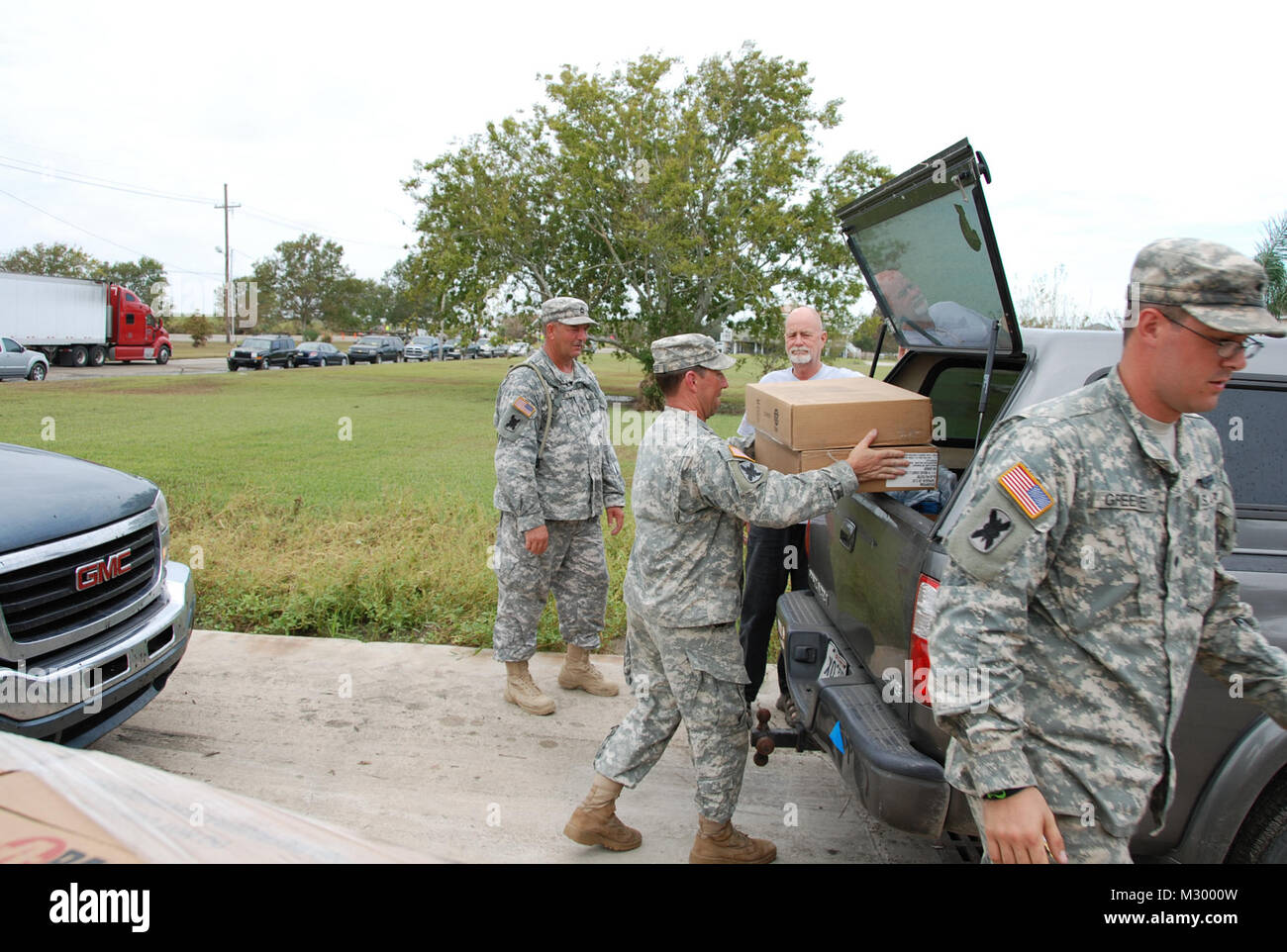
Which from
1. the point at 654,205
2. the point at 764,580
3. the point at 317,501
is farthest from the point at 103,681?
the point at 654,205

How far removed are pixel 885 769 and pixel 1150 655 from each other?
0.82 metres

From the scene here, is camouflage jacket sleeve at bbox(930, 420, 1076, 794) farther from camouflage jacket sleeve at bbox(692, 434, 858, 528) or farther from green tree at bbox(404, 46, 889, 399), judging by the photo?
green tree at bbox(404, 46, 889, 399)

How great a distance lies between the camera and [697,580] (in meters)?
2.78

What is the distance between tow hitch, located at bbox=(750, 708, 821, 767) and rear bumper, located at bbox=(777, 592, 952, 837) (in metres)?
0.10

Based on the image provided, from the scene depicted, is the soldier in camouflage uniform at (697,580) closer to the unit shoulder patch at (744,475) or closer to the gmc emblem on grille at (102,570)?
the unit shoulder patch at (744,475)

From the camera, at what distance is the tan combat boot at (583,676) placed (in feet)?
14.3

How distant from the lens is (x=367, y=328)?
72.1m

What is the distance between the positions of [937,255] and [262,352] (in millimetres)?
37477

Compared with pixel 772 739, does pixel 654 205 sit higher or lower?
higher

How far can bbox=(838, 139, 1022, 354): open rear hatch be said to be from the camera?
245 centimetres

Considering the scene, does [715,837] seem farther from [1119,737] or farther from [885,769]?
[1119,737]

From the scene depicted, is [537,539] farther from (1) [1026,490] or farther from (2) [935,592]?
(1) [1026,490]

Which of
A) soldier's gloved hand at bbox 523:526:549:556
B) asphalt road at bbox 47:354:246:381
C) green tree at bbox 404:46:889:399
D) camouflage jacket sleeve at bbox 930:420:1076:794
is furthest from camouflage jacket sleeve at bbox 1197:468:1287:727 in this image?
asphalt road at bbox 47:354:246:381
